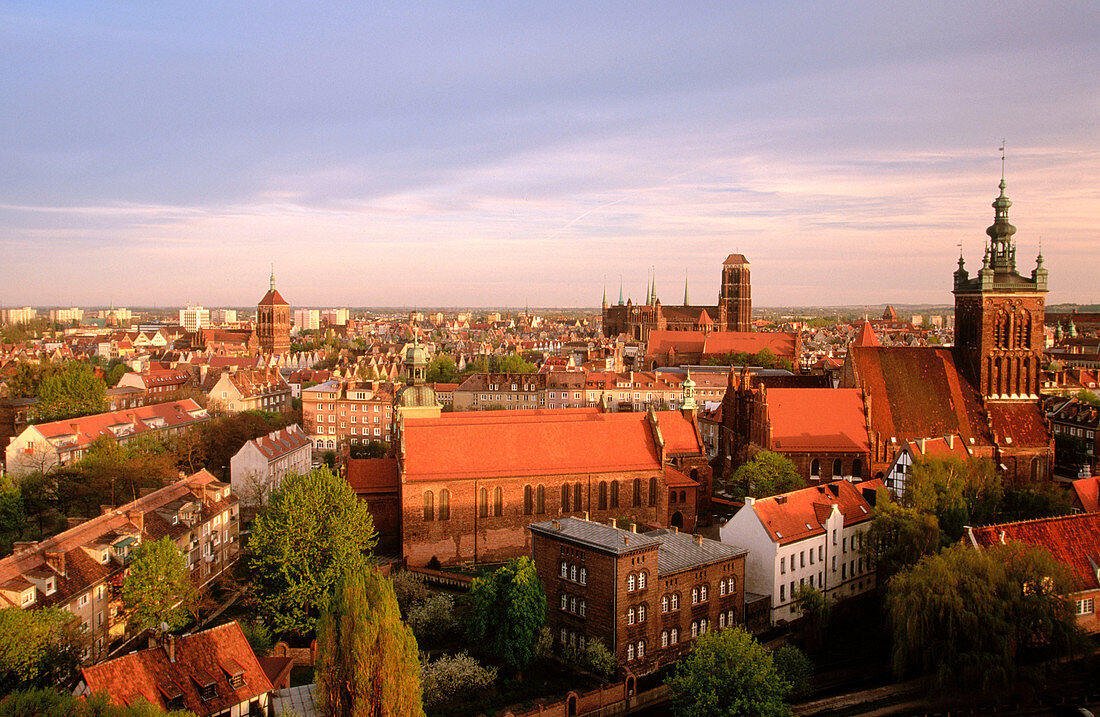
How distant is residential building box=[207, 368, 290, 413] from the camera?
108750 millimetres

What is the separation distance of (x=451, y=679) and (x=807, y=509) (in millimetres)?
23684

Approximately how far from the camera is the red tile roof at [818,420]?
66.0 m

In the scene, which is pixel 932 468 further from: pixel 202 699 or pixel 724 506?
pixel 202 699

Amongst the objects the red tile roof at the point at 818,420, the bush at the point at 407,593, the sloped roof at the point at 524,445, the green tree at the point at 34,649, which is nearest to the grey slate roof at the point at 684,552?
the sloped roof at the point at 524,445

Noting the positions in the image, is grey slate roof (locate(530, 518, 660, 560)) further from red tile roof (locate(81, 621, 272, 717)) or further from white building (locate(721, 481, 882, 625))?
red tile roof (locate(81, 621, 272, 717))

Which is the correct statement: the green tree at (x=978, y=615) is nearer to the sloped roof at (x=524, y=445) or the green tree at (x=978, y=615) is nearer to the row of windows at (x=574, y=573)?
the row of windows at (x=574, y=573)

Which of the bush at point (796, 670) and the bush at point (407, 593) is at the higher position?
the bush at point (407, 593)

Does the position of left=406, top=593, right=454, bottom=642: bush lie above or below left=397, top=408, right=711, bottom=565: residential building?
below

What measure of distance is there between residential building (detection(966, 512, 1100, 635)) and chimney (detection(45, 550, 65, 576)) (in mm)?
43921

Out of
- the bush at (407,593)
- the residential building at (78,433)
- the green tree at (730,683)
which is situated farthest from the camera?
the residential building at (78,433)

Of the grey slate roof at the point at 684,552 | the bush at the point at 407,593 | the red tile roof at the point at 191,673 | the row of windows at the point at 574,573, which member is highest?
the grey slate roof at the point at 684,552

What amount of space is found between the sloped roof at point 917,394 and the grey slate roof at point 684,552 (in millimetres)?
26653

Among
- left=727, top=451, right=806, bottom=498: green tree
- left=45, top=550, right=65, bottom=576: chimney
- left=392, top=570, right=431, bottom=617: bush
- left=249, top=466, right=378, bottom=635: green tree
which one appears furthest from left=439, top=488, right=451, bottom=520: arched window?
left=727, top=451, right=806, bottom=498: green tree

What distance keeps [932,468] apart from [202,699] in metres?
40.5
